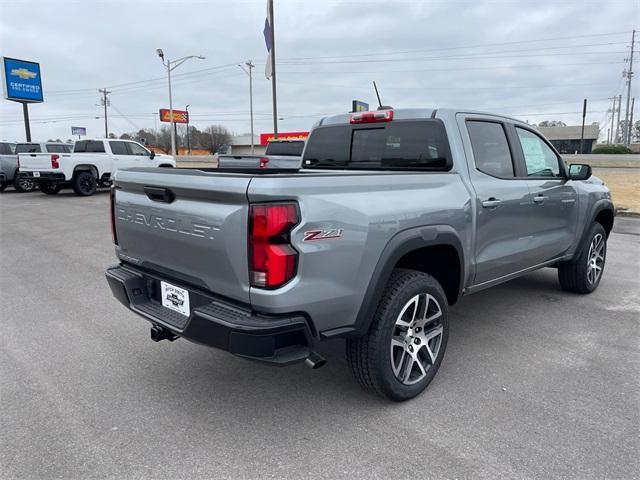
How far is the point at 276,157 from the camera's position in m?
11.6

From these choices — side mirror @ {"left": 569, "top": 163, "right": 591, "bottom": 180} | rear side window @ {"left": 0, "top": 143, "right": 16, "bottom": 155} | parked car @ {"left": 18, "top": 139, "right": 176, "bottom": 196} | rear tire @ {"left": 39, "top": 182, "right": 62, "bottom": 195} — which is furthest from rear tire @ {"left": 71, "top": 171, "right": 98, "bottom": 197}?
side mirror @ {"left": 569, "top": 163, "right": 591, "bottom": 180}

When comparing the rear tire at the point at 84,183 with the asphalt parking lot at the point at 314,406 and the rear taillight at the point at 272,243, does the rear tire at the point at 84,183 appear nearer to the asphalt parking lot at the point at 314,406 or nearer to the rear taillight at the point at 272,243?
the asphalt parking lot at the point at 314,406

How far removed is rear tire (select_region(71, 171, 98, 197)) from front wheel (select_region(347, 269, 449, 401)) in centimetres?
1553

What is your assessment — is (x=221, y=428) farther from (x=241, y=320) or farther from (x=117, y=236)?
(x=117, y=236)

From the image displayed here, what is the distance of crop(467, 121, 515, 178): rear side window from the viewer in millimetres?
3701

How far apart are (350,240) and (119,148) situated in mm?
16163

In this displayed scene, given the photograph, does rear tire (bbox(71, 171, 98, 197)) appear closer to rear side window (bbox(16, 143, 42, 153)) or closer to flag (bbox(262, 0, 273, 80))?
rear side window (bbox(16, 143, 42, 153))

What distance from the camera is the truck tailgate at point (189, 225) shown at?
2.38 metres

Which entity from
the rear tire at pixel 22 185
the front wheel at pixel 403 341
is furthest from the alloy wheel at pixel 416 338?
the rear tire at pixel 22 185

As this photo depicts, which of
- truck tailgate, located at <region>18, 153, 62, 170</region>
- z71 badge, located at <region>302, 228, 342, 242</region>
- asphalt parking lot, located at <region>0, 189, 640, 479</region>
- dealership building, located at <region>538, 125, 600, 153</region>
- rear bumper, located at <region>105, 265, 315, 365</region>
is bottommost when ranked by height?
asphalt parking lot, located at <region>0, 189, 640, 479</region>

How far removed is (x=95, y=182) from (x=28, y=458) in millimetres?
15577

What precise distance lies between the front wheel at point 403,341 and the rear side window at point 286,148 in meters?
10.1

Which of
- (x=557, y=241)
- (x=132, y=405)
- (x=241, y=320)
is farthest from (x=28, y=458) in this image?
(x=557, y=241)

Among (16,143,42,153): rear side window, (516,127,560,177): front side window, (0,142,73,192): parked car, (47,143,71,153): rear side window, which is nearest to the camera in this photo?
(516,127,560,177): front side window
